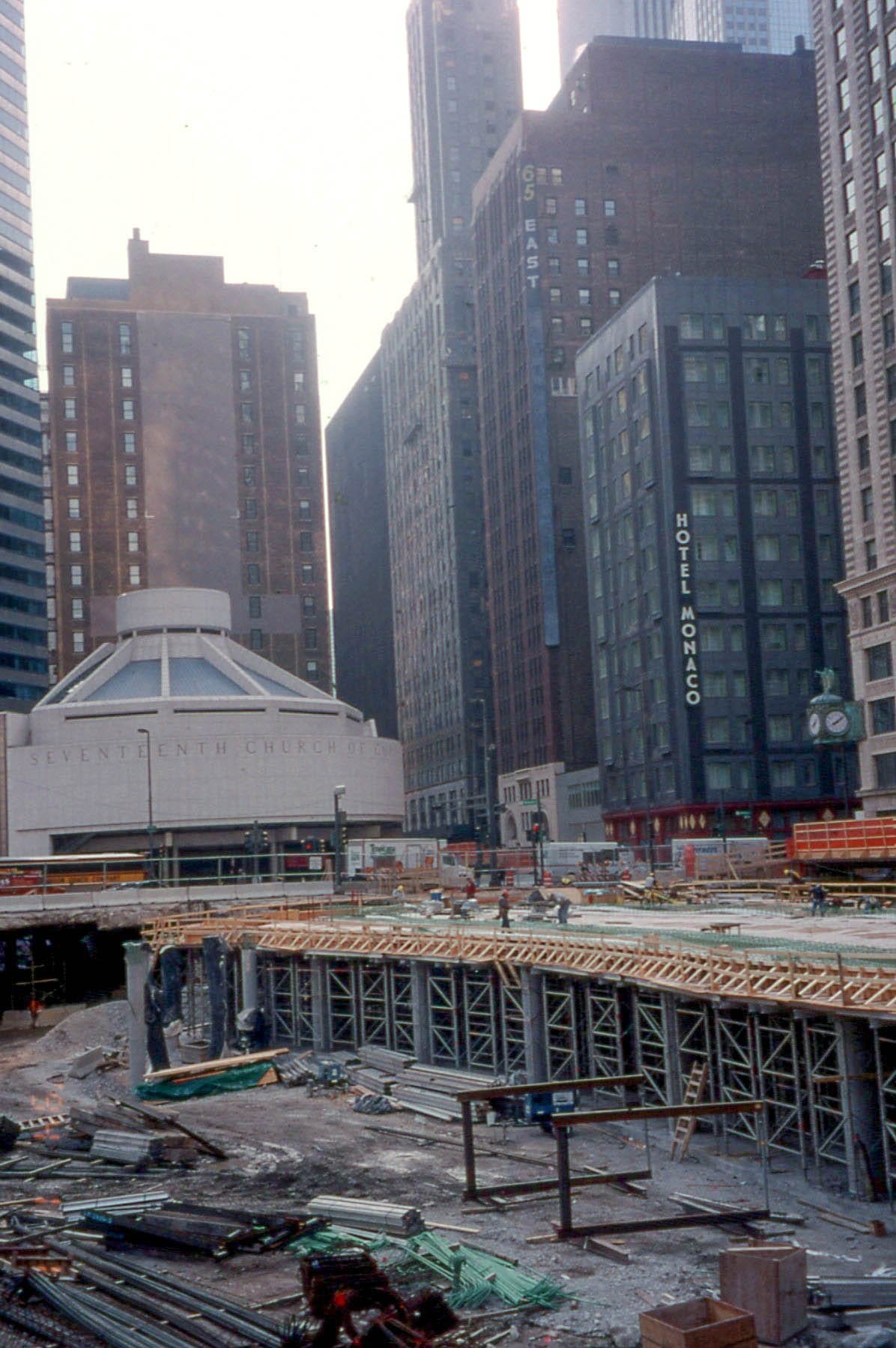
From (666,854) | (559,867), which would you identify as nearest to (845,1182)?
(559,867)

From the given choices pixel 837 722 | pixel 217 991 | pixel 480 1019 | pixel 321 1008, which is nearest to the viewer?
pixel 480 1019

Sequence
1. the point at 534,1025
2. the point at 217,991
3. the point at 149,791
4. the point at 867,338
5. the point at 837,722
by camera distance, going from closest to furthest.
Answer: the point at 534,1025, the point at 217,991, the point at 837,722, the point at 867,338, the point at 149,791

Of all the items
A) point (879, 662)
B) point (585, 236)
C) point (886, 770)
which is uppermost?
point (585, 236)

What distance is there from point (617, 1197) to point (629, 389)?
10797 centimetres

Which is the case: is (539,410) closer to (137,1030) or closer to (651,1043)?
(137,1030)

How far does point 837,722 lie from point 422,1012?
169 feet

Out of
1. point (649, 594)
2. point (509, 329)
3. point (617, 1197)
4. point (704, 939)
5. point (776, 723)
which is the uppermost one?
point (509, 329)

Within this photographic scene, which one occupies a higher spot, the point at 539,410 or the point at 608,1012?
the point at 539,410

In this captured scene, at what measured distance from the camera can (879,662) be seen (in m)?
96.9

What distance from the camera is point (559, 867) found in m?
105

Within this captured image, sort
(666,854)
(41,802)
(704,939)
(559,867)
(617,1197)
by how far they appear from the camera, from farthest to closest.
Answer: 1. (41,802)
2. (666,854)
3. (559,867)
4. (704,939)
5. (617,1197)

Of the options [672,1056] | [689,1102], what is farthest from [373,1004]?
[689,1102]

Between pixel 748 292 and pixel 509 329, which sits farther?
pixel 509 329

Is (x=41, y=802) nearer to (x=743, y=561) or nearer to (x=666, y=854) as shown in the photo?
(x=666, y=854)
